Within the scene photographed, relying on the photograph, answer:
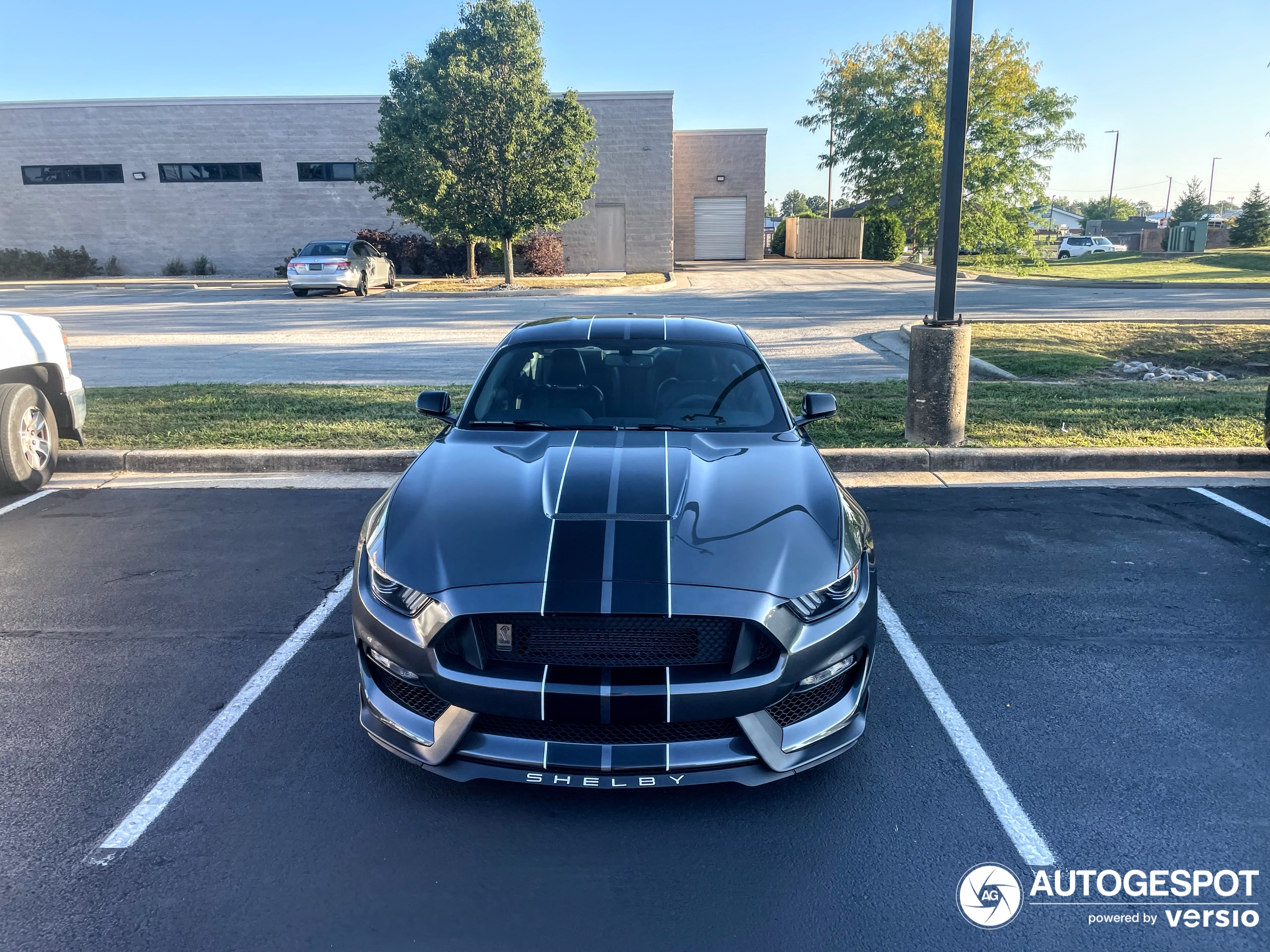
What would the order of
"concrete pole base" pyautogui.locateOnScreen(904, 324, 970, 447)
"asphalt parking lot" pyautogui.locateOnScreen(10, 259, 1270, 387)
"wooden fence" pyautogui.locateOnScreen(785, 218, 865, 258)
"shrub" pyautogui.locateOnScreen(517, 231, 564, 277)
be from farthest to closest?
"wooden fence" pyautogui.locateOnScreen(785, 218, 865, 258), "shrub" pyautogui.locateOnScreen(517, 231, 564, 277), "asphalt parking lot" pyautogui.locateOnScreen(10, 259, 1270, 387), "concrete pole base" pyautogui.locateOnScreen(904, 324, 970, 447)

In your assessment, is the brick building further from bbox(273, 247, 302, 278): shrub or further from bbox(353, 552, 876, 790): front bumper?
bbox(353, 552, 876, 790): front bumper

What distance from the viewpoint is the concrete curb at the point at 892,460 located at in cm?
772

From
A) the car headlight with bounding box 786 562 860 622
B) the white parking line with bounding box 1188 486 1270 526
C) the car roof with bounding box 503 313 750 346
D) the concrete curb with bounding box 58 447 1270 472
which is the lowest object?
the white parking line with bounding box 1188 486 1270 526

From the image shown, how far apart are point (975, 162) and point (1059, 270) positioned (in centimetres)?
1693

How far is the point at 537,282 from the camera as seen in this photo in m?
29.5

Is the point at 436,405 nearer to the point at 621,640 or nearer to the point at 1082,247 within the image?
the point at 621,640

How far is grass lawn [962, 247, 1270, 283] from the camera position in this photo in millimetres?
28500

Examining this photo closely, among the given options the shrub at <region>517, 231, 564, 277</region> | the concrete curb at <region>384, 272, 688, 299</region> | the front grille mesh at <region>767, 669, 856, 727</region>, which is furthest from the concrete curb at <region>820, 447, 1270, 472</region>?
the shrub at <region>517, 231, 564, 277</region>

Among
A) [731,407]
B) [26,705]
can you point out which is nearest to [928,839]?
[731,407]

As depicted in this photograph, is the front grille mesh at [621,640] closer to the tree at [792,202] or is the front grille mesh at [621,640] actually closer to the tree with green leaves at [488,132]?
Answer: the tree with green leaves at [488,132]

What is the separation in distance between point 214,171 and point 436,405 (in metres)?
34.9

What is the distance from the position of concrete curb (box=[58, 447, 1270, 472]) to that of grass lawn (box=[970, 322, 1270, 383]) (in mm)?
4275

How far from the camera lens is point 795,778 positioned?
343 cm

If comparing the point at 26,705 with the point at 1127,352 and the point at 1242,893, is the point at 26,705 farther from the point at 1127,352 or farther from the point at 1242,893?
the point at 1127,352
